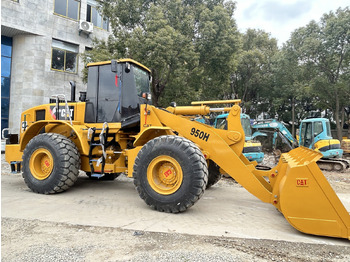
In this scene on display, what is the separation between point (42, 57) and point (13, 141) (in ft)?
43.2

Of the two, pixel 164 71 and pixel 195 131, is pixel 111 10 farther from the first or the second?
pixel 195 131

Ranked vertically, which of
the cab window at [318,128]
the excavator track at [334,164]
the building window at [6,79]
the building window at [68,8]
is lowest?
the excavator track at [334,164]

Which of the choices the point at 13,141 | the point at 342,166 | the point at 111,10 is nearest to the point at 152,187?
the point at 13,141

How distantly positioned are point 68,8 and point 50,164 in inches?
679

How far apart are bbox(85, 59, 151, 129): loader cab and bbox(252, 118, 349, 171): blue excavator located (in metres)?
8.89

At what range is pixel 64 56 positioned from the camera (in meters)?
19.4

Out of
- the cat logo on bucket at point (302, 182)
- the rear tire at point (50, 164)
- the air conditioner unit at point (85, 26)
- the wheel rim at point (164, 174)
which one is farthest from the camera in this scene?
the air conditioner unit at point (85, 26)

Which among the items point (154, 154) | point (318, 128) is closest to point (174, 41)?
point (318, 128)

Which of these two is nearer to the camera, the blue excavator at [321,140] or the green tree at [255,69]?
the blue excavator at [321,140]

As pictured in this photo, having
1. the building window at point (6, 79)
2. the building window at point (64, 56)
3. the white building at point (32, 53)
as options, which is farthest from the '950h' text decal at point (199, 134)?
the building window at point (6, 79)

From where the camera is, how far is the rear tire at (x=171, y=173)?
4.36 metres

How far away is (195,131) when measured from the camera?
502 centimetres

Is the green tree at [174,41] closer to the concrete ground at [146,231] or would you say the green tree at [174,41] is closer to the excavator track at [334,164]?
the excavator track at [334,164]

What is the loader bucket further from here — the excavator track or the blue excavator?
the excavator track
